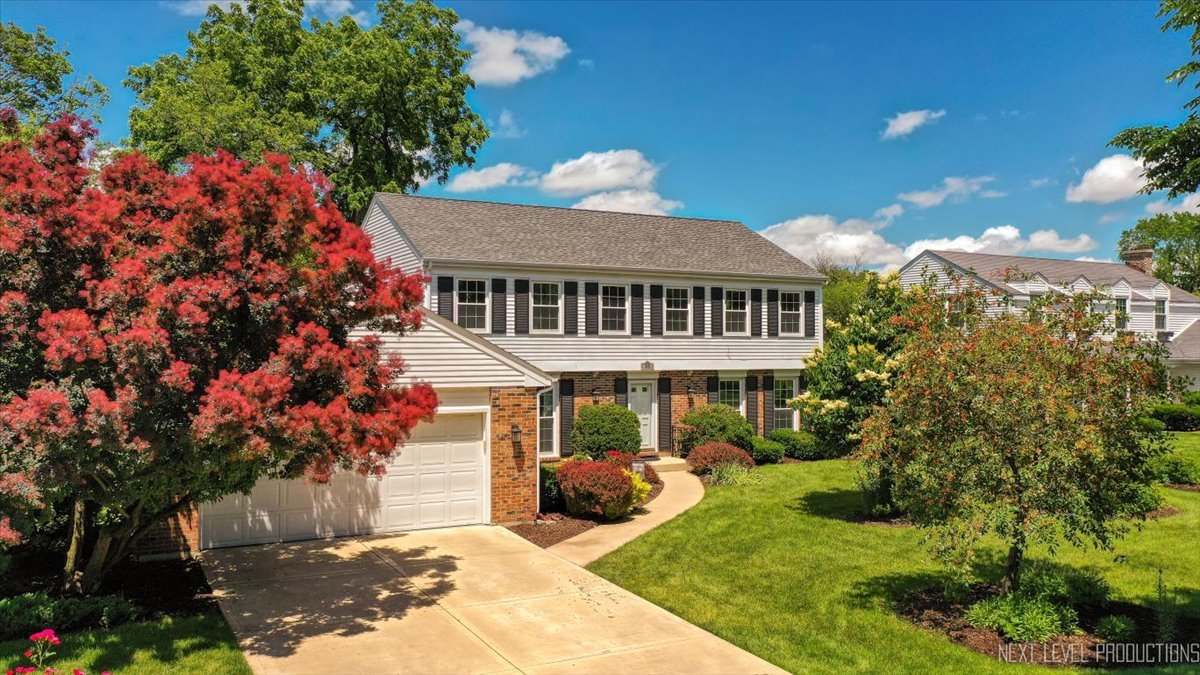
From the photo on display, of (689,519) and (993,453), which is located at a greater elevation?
(993,453)

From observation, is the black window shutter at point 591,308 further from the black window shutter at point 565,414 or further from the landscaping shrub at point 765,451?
the landscaping shrub at point 765,451

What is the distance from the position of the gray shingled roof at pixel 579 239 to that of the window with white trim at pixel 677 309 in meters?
0.83

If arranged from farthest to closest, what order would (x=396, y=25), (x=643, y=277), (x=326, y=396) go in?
1. (x=396, y=25)
2. (x=643, y=277)
3. (x=326, y=396)

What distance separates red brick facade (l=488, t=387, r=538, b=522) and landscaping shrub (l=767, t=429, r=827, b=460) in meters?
11.6

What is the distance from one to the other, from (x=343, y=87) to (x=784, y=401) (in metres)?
20.6

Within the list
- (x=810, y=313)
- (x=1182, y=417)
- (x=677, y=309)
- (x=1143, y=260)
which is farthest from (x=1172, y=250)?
(x=677, y=309)

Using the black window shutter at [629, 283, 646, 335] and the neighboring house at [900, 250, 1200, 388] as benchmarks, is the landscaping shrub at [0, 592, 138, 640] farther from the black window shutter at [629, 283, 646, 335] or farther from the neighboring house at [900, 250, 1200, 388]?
the neighboring house at [900, 250, 1200, 388]

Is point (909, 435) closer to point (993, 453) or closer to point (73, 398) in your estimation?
point (993, 453)

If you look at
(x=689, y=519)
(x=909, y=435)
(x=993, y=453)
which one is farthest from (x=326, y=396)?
(x=689, y=519)

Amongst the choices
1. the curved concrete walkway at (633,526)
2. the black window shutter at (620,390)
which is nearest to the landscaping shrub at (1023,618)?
the curved concrete walkway at (633,526)

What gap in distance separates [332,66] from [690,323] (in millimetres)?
18124

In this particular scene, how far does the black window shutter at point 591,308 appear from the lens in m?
22.6

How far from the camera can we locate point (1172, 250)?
67.6m

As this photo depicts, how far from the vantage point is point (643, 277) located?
2342 cm
